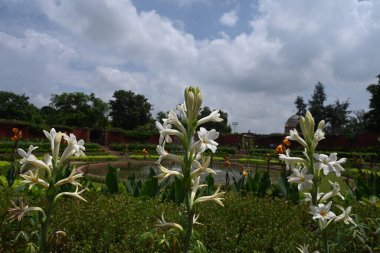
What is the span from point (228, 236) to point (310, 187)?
1.43 metres

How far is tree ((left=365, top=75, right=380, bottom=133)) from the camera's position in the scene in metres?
39.2

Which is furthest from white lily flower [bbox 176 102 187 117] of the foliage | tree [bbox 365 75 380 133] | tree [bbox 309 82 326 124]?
tree [bbox 309 82 326 124]

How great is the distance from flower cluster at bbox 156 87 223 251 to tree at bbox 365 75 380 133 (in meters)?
42.3

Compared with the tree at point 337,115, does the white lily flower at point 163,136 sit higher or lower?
lower

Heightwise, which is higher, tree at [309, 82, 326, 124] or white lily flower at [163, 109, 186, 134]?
tree at [309, 82, 326, 124]

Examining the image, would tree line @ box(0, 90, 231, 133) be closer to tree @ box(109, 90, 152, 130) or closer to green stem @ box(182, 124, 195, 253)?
tree @ box(109, 90, 152, 130)

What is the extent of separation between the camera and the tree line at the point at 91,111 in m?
60.7

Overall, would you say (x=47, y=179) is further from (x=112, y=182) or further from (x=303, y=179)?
(x=112, y=182)

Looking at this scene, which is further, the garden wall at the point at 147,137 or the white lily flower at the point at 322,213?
the garden wall at the point at 147,137

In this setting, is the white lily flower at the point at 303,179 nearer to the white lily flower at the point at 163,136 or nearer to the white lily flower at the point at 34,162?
the white lily flower at the point at 163,136

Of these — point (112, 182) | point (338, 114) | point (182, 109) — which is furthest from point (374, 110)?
point (182, 109)

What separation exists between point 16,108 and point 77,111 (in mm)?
10301

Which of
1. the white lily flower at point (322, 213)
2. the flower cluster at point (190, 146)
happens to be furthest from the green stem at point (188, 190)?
the white lily flower at point (322, 213)

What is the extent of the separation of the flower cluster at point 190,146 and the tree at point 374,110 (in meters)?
42.3
